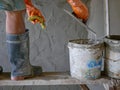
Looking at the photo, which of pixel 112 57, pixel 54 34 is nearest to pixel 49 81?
pixel 112 57

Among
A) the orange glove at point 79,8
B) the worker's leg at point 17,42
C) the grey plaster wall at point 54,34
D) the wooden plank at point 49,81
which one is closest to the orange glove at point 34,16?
the worker's leg at point 17,42

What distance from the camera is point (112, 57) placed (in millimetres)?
1153

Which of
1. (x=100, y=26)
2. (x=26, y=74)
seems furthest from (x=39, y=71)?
(x=100, y=26)

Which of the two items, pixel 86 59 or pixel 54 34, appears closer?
pixel 86 59

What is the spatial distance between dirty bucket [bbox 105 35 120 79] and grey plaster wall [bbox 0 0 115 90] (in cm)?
43

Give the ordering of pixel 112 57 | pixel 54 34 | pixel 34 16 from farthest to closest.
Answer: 1. pixel 54 34
2. pixel 112 57
3. pixel 34 16

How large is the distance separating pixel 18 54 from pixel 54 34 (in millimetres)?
512

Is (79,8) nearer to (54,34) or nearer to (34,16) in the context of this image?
(34,16)

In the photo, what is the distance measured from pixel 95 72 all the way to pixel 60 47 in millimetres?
508

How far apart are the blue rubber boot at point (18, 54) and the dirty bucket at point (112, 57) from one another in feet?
1.44

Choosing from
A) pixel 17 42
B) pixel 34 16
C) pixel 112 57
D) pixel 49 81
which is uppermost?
pixel 34 16

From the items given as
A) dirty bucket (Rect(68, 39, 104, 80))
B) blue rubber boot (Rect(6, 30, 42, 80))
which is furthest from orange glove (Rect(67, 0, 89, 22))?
blue rubber boot (Rect(6, 30, 42, 80))

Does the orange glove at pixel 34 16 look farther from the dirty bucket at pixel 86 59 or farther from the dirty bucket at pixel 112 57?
the dirty bucket at pixel 112 57

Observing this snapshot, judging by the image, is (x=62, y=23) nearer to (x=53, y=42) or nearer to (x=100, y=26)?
(x=53, y=42)
